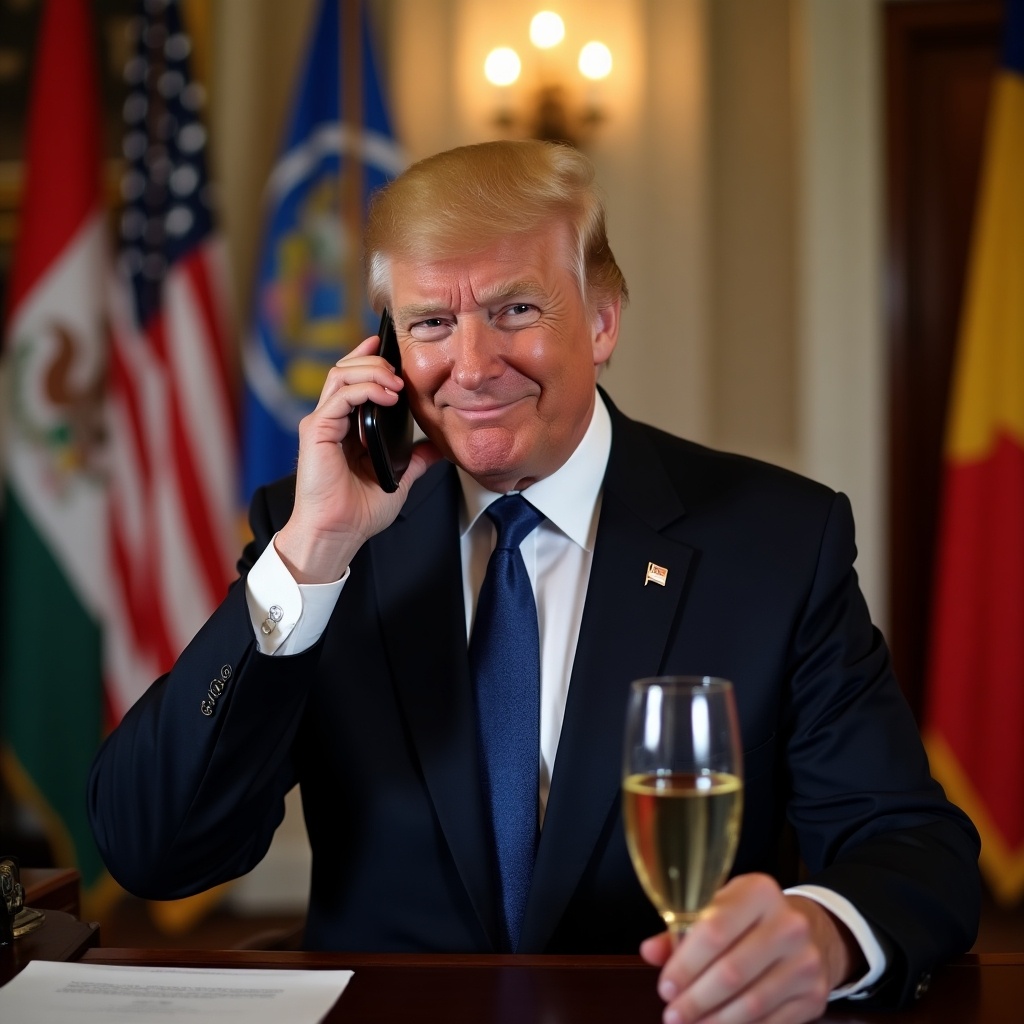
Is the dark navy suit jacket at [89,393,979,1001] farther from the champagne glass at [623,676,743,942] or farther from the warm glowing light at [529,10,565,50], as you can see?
the warm glowing light at [529,10,565,50]

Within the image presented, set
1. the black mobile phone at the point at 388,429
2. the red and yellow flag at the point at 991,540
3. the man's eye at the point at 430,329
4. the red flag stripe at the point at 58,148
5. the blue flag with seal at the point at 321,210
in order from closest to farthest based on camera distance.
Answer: the black mobile phone at the point at 388,429 → the man's eye at the point at 430,329 → the red and yellow flag at the point at 991,540 → the red flag stripe at the point at 58,148 → the blue flag with seal at the point at 321,210

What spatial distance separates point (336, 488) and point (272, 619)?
197mm

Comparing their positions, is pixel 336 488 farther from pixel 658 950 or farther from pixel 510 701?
pixel 658 950

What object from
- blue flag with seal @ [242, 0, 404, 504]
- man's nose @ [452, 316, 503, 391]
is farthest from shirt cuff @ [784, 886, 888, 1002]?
blue flag with seal @ [242, 0, 404, 504]

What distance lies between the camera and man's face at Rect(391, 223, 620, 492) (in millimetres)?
1782

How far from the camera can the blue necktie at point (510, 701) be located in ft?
5.42

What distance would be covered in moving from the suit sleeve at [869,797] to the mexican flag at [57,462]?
2.98m

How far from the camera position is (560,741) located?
1.62m

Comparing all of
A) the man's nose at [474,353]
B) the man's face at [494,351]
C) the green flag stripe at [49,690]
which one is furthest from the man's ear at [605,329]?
the green flag stripe at [49,690]

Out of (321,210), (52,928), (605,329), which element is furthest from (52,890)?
(321,210)

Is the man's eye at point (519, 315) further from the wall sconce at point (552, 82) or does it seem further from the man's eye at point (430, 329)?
the wall sconce at point (552, 82)

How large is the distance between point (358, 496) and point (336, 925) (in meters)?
0.59

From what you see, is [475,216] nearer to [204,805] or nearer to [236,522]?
[204,805]

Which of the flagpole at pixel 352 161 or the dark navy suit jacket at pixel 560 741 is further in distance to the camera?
the flagpole at pixel 352 161
